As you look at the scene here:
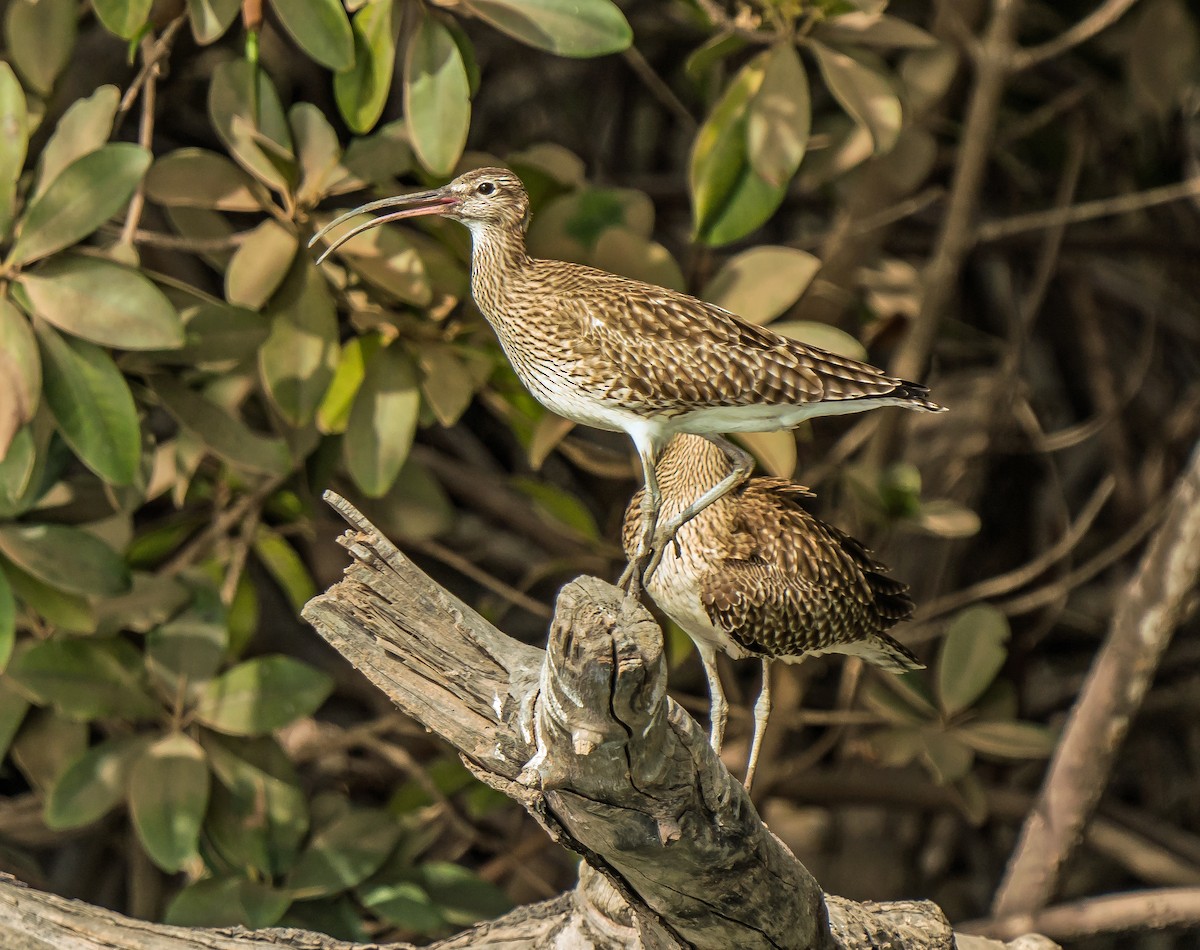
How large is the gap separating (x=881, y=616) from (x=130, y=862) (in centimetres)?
304

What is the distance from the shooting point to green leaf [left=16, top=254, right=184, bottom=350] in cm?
329

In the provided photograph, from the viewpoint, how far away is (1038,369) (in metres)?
6.57

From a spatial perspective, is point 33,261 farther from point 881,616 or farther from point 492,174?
point 881,616

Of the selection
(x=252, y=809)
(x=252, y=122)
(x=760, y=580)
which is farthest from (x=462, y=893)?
(x=252, y=122)

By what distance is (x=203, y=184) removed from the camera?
362 centimetres

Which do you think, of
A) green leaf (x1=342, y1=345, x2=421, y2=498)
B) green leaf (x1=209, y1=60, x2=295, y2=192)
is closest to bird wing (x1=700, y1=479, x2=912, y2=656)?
green leaf (x1=342, y1=345, x2=421, y2=498)

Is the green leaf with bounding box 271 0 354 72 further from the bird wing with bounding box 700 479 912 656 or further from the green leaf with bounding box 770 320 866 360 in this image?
the bird wing with bounding box 700 479 912 656

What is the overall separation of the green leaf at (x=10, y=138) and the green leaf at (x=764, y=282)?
152cm

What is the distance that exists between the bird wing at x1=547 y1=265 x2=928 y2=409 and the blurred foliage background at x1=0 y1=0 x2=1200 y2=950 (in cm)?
83

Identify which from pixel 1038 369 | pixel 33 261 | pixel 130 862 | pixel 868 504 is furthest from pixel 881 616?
pixel 1038 369

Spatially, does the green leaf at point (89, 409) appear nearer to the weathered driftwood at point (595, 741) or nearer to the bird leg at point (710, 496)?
the weathered driftwood at point (595, 741)

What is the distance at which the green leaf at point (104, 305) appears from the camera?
3291 millimetres

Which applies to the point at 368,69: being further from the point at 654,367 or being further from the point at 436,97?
the point at 654,367

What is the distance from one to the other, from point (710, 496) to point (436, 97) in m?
1.16
